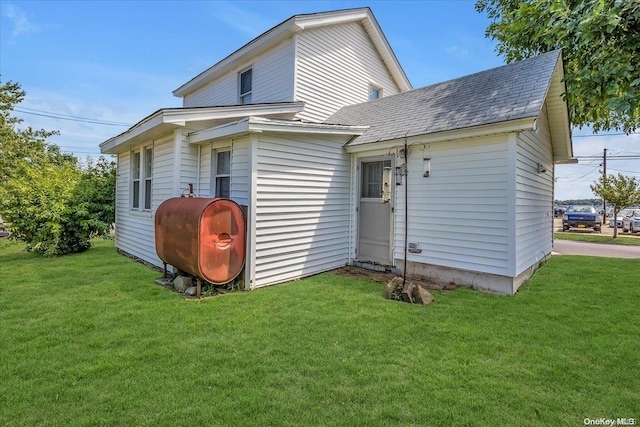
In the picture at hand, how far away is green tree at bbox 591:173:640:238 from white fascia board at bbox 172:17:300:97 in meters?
18.8

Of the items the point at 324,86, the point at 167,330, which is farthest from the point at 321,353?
the point at 324,86

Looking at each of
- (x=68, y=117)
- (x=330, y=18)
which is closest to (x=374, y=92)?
(x=330, y=18)

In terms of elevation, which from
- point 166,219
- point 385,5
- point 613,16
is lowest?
point 166,219

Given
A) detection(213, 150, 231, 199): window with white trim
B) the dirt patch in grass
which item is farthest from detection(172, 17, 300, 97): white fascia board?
the dirt patch in grass

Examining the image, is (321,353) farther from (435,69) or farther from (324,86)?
(435,69)

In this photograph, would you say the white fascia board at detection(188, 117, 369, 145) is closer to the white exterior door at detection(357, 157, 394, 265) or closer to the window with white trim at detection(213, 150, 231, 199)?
the window with white trim at detection(213, 150, 231, 199)

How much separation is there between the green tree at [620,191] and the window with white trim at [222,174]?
2004 centimetres

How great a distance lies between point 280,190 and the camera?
622 centimetres

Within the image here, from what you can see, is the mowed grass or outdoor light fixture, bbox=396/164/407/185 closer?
the mowed grass

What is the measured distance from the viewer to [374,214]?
7410 mm

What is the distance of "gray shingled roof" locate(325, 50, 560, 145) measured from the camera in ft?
18.6

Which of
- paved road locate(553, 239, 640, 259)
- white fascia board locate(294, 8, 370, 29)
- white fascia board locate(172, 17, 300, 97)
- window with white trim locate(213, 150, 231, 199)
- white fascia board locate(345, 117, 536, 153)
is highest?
white fascia board locate(294, 8, 370, 29)

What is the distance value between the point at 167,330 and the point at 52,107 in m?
41.3

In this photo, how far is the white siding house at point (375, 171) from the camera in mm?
5704
